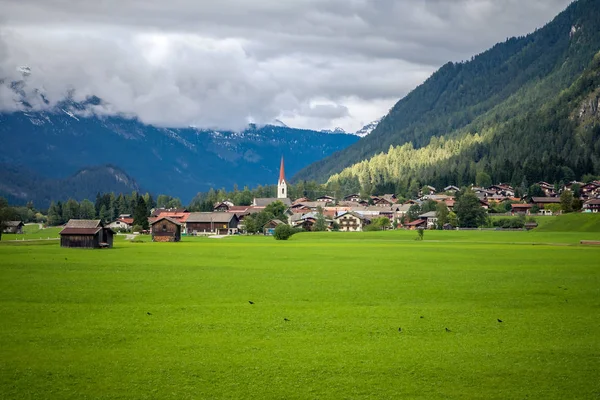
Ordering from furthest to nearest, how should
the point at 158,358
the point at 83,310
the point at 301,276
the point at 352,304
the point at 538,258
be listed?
1. the point at 538,258
2. the point at 301,276
3. the point at 352,304
4. the point at 83,310
5. the point at 158,358

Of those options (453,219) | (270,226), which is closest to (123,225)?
(270,226)

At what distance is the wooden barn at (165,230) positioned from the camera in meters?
115

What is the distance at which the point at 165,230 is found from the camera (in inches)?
4577

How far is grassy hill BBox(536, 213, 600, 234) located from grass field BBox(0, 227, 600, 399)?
7588cm

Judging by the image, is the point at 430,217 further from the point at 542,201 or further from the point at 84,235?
the point at 84,235

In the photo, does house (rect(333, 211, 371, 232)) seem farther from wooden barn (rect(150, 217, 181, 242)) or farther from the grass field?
the grass field

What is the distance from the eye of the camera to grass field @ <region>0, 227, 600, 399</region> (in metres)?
20.6

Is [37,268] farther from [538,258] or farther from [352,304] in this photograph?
[538,258]

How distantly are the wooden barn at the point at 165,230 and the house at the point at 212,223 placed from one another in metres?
44.6

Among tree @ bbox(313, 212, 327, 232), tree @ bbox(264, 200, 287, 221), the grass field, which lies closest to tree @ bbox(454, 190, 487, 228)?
tree @ bbox(313, 212, 327, 232)

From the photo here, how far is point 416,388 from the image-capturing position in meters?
20.4

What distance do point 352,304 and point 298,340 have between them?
8.48m

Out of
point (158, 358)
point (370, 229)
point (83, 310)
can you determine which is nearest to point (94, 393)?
point (158, 358)

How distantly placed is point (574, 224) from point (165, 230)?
69118mm
